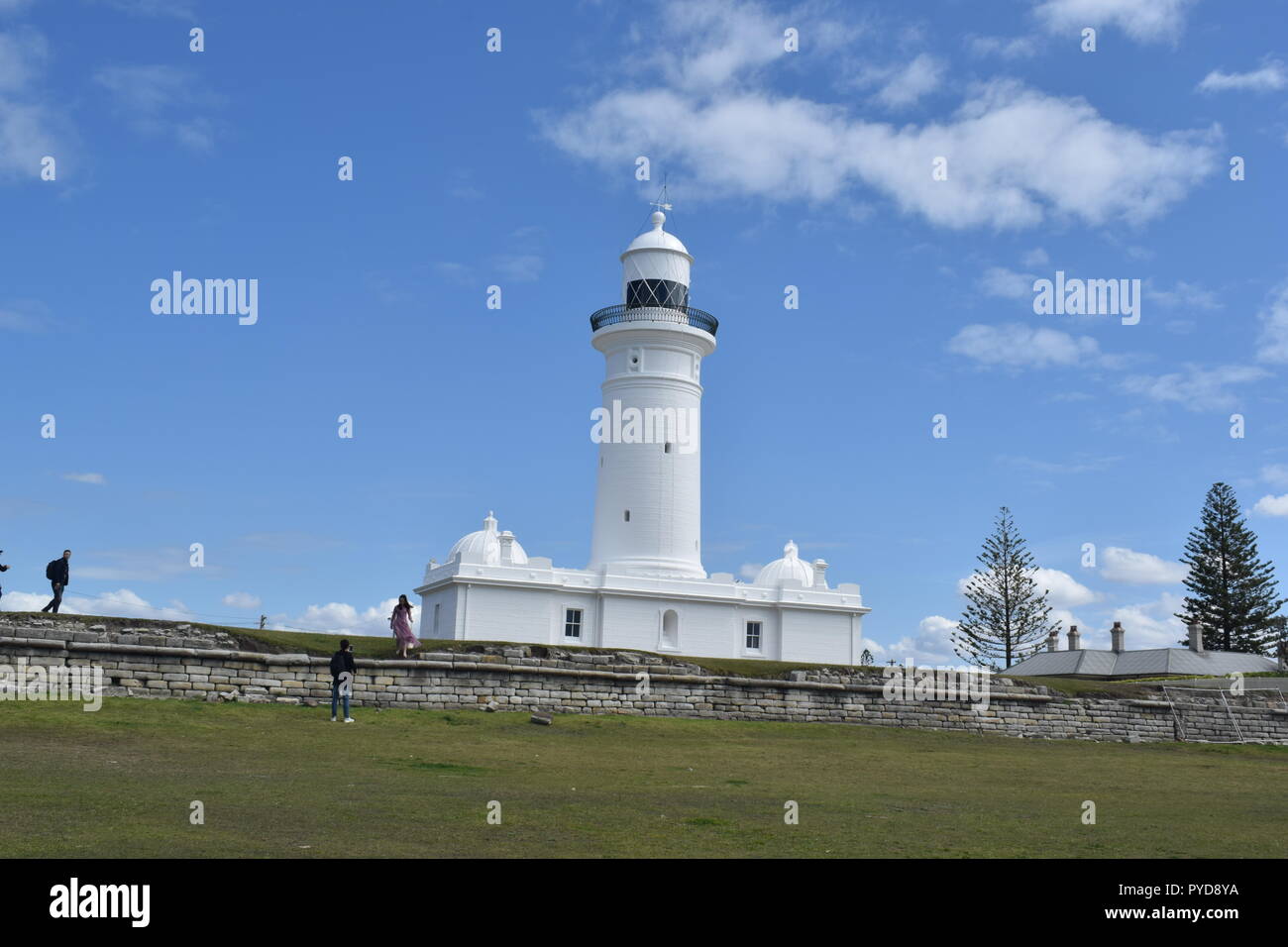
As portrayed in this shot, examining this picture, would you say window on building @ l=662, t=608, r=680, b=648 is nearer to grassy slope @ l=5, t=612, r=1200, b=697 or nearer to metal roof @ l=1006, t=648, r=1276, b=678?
grassy slope @ l=5, t=612, r=1200, b=697

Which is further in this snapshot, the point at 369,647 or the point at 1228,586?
the point at 1228,586

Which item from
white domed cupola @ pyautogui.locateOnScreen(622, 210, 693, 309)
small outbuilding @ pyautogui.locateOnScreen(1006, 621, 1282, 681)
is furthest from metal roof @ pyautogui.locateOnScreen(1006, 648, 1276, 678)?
white domed cupola @ pyautogui.locateOnScreen(622, 210, 693, 309)

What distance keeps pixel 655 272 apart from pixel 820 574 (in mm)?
10462

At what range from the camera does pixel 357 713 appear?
19.1 meters

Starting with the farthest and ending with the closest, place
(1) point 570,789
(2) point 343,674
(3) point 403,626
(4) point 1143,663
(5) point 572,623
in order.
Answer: (4) point 1143,663
(5) point 572,623
(3) point 403,626
(2) point 343,674
(1) point 570,789

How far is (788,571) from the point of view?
Result: 3750 centimetres

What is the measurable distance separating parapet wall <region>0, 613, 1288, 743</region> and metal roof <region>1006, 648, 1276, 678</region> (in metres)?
18.5

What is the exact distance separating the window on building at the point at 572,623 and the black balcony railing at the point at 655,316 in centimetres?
880

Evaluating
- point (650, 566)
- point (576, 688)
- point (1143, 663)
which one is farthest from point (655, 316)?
point (1143, 663)

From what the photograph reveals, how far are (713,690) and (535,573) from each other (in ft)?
39.8

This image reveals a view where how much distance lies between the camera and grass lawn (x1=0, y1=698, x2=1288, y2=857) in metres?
8.84

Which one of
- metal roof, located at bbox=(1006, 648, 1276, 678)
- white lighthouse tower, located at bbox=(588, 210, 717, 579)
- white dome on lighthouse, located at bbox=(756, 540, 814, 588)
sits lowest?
metal roof, located at bbox=(1006, 648, 1276, 678)

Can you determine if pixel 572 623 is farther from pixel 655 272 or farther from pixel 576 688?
pixel 576 688
